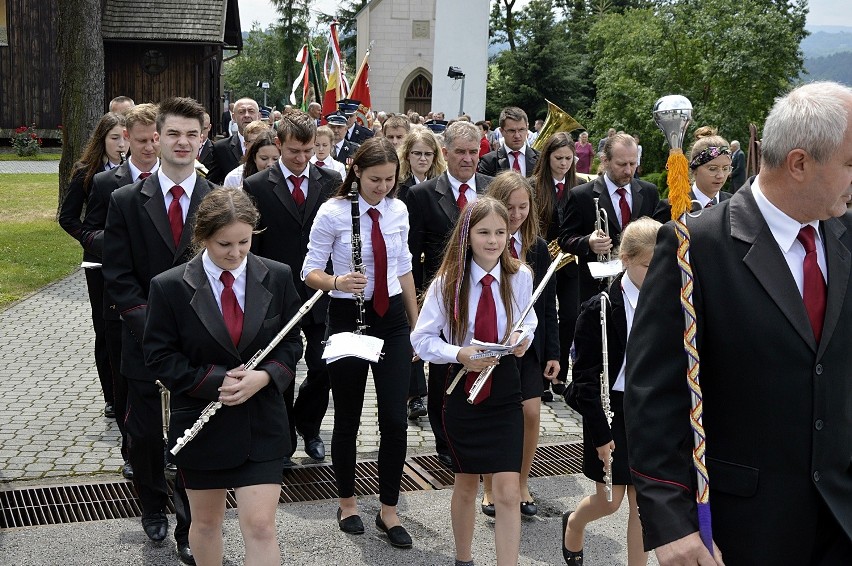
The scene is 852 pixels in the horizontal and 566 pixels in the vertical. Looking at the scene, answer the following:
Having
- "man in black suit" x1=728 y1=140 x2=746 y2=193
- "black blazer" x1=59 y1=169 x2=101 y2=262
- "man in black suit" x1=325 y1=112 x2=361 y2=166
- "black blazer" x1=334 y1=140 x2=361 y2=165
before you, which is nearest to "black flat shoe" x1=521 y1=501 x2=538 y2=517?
"black blazer" x1=59 y1=169 x2=101 y2=262

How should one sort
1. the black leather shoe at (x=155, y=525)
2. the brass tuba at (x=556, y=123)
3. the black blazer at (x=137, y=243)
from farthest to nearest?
the brass tuba at (x=556, y=123) → the black leather shoe at (x=155, y=525) → the black blazer at (x=137, y=243)

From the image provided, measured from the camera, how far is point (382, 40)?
53750mm

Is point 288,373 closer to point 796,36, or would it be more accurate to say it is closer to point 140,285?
point 140,285

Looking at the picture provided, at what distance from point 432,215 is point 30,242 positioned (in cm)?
1240

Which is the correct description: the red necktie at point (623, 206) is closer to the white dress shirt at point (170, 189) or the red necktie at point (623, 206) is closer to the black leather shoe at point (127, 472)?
the white dress shirt at point (170, 189)

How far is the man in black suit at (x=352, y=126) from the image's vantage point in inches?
539

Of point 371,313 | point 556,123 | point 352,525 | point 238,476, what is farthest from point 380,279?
point 556,123

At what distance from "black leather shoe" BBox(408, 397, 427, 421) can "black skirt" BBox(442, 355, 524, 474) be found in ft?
10.0

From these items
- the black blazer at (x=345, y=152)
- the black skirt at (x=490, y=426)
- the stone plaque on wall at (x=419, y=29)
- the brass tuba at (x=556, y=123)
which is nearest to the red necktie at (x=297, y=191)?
the black skirt at (x=490, y=426)

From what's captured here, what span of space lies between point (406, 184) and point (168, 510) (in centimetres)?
351

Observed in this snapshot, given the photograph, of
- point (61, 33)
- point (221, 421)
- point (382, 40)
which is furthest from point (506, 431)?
point (382, 40)

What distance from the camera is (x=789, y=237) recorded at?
302 cm

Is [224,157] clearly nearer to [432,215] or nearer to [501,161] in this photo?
[501,161]

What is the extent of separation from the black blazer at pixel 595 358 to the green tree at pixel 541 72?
3933 cm
